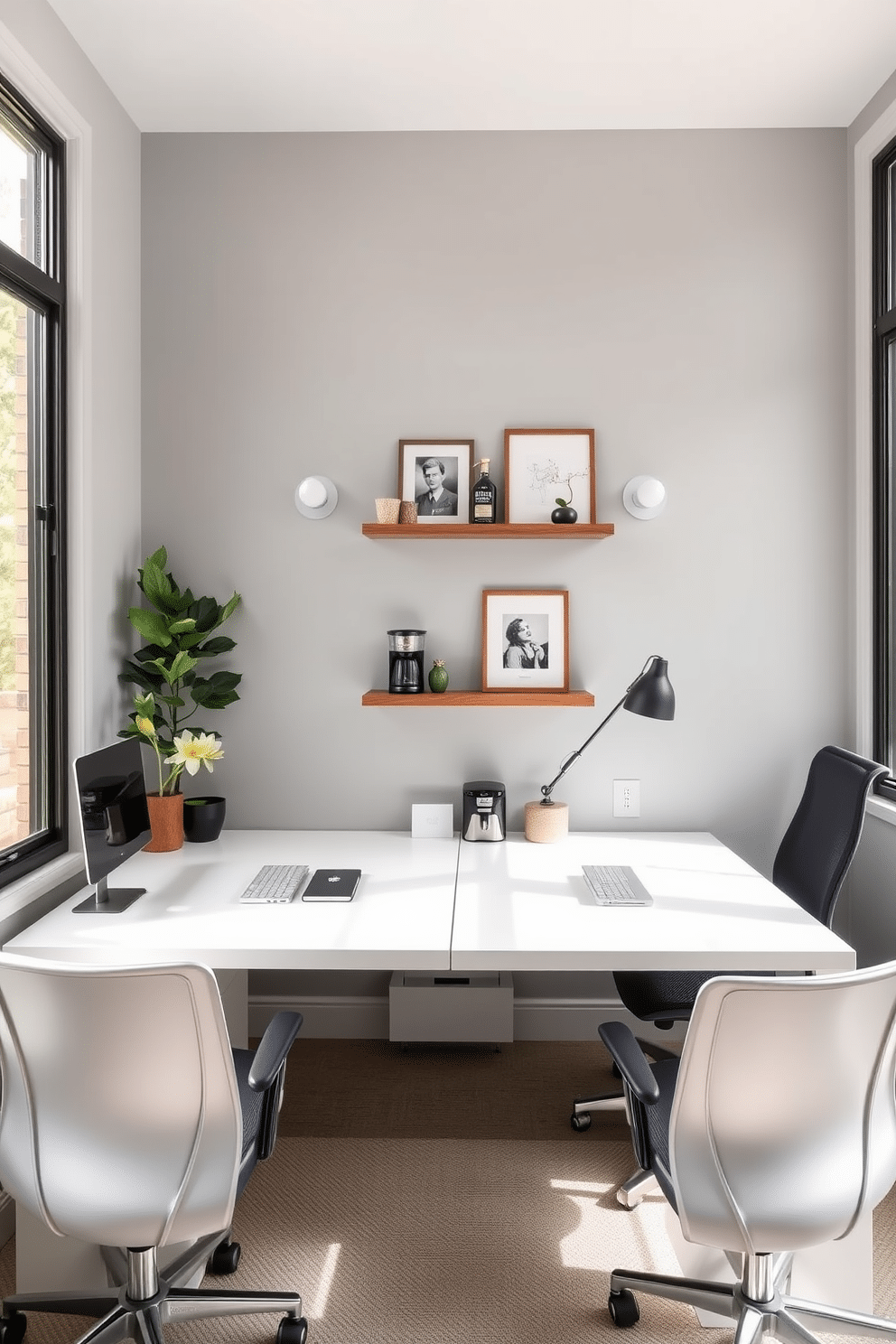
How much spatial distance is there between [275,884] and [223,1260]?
2.55ft

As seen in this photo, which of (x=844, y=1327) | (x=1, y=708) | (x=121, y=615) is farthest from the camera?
(x=121, y=615)

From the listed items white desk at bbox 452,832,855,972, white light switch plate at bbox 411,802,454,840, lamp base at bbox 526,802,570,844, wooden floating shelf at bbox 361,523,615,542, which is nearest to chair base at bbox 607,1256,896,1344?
white desk at bbox 452,832,855,972

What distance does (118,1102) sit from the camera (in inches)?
53.5

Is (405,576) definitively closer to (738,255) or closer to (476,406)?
(476,406)

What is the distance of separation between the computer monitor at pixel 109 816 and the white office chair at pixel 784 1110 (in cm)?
Answer: 126

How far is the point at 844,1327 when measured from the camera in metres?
1.57

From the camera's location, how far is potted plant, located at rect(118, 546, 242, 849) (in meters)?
2.52

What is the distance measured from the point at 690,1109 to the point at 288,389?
7.35ft

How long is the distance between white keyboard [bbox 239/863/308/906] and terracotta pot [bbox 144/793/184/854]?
0.33m

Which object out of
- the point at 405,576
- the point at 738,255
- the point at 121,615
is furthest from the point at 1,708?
the point at 738,255

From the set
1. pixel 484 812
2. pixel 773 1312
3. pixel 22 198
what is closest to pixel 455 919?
pixel 484 812

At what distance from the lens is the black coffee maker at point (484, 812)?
8.59 ft

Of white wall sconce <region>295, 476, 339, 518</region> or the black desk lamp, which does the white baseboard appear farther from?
white wall sconce <region>295, 476, 339, 518</region>

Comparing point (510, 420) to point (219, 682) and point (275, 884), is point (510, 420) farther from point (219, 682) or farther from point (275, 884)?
point (275, 884)
